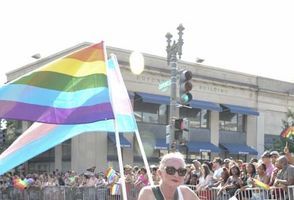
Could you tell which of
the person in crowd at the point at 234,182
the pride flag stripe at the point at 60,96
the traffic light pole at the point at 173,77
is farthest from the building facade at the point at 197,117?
the pride flag stripe at the point at 60,96

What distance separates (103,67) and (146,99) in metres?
26.8

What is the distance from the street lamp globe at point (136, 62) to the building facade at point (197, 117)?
0.37 metres

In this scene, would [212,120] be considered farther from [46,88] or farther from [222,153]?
[46,88]

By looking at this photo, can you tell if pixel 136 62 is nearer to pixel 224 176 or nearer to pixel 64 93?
pixel 224 176

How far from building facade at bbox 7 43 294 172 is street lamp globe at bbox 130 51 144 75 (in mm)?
373

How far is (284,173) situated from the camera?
9992 millimetres

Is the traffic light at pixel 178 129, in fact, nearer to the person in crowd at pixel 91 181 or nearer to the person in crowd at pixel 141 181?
the person in crowd at pixel 141 181

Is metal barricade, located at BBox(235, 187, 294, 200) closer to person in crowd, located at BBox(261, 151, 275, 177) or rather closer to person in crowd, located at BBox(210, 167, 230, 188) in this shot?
person in crowd, located at BBox(261, 151, 275, 177)

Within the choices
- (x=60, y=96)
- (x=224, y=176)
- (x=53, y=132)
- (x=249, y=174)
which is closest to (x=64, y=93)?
(x=60, y=96)

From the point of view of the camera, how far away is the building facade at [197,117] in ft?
108

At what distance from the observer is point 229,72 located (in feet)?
133

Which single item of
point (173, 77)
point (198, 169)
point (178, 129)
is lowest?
point (198, 169)

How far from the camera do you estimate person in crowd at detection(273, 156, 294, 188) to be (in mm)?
9875

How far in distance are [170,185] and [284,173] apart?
6.57 metres
